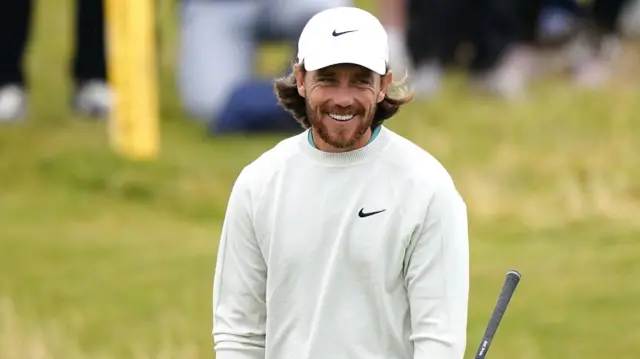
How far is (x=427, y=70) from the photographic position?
13094 mm

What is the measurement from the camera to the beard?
3650 millimetres

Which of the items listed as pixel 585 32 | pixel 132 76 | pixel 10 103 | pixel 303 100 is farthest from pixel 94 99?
pixel 303 100

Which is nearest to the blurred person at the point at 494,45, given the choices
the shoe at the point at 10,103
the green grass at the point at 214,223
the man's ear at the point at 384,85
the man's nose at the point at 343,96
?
the green grass at the point at 214,223

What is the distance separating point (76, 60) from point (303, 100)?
28.6ft

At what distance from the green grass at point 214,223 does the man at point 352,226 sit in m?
3.21

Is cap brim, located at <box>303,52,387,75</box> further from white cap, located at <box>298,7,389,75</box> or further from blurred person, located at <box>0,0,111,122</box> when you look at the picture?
blurred person, located at <box>0,0,111,122</box>

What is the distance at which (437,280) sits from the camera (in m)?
3.62

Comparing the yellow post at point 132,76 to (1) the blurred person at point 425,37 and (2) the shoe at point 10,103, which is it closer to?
(2) the shoe at point 10,103

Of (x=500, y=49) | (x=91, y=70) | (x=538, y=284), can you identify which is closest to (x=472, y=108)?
(x=500, y=49)

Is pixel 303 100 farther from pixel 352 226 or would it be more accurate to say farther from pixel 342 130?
pixel 352 226

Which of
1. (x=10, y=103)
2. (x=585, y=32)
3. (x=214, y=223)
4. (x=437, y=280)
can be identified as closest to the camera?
(x=437, y=280)

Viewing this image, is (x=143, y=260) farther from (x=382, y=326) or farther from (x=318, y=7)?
(x=382, y=326)

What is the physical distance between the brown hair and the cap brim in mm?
106

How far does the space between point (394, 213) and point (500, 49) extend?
9496mm
